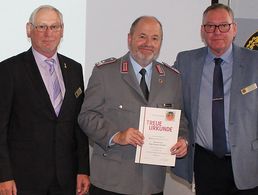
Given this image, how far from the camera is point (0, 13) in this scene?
3223 mm

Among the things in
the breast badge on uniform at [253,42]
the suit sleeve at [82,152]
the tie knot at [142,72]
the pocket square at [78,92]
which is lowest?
the suit sleeve at [82,152]

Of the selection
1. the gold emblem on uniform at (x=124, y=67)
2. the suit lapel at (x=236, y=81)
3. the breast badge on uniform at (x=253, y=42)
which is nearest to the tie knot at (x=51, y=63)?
the gold emblem on uniform at (x=124, y=67)

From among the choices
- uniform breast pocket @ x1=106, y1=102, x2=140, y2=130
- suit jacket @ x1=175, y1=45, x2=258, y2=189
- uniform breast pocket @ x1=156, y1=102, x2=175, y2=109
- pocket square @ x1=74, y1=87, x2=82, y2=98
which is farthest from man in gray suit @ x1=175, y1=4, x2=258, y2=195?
pocket square @ x1=74, y1=87, x2=82, y2=98

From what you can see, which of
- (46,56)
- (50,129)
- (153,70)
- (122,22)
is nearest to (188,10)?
(122,22)

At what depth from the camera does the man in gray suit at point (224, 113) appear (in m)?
2.84

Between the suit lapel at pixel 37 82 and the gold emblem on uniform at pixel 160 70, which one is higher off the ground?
the gold emblem on uniform at pixel 160 70

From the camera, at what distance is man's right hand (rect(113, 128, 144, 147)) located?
258 cm

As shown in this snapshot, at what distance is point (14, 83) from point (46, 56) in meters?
0.31

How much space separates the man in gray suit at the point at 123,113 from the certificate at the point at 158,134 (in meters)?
0.06

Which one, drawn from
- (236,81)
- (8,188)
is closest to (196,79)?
(236,81)

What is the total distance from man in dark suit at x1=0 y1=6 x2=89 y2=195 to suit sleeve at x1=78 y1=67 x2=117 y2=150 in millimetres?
145

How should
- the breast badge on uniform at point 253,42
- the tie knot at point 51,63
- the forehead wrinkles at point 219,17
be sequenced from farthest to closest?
1. the breast badge on uniform at point 253,42
2. the forehead wrinkles at point 219,17
3. the tie knot at point 51,63

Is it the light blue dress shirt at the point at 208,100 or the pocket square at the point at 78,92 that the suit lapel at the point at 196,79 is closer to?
the light blue dress shirt at the point at 208,100

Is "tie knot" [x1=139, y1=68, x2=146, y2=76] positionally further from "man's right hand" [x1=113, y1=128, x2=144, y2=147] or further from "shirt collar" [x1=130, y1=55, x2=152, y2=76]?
"man's right hand" [x1=113, y1=128, x2=144, y2=147]
